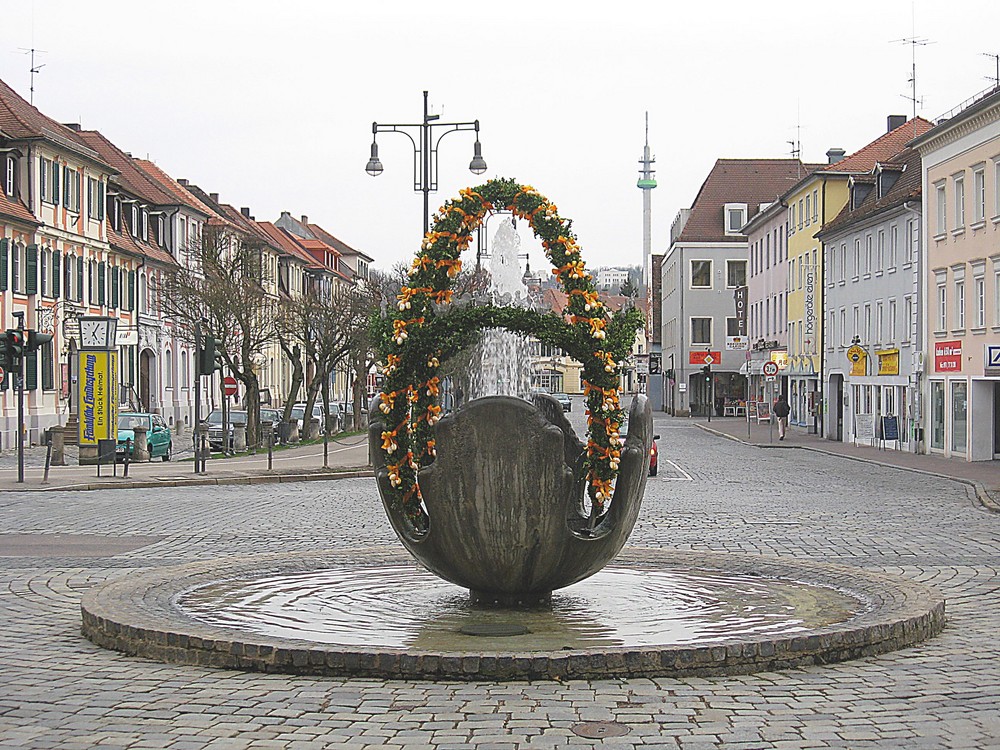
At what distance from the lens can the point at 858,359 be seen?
183ft

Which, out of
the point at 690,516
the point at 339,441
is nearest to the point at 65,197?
the point at 339,441

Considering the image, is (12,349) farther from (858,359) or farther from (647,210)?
(647,210)

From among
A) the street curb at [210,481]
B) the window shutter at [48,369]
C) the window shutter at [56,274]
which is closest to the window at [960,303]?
the street curb at [210,481]

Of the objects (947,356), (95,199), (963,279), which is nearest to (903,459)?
(947,356)

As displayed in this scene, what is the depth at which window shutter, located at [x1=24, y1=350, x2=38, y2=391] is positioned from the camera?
52906 millimetres

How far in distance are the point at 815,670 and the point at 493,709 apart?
2.46 m

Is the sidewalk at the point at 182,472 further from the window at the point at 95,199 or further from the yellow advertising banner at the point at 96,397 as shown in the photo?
the window at the point at 95,199

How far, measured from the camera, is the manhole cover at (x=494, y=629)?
1038 centimetres

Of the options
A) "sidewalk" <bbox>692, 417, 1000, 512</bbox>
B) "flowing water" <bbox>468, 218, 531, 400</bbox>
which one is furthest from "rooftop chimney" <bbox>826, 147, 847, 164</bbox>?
"flowing water" <bbox>468, 218, 531, 400</bbox>

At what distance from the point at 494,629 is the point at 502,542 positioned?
2.88ft

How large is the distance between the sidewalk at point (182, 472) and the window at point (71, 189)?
644 inches

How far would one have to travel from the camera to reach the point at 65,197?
5988cm

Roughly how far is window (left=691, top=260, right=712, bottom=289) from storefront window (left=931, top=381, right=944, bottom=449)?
58844 millimetres

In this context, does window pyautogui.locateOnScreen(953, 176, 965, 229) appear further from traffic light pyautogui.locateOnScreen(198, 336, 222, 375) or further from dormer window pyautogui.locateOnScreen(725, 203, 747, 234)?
dormer window pyautogui.locateOnScreen(725, 203, 747, 234)
